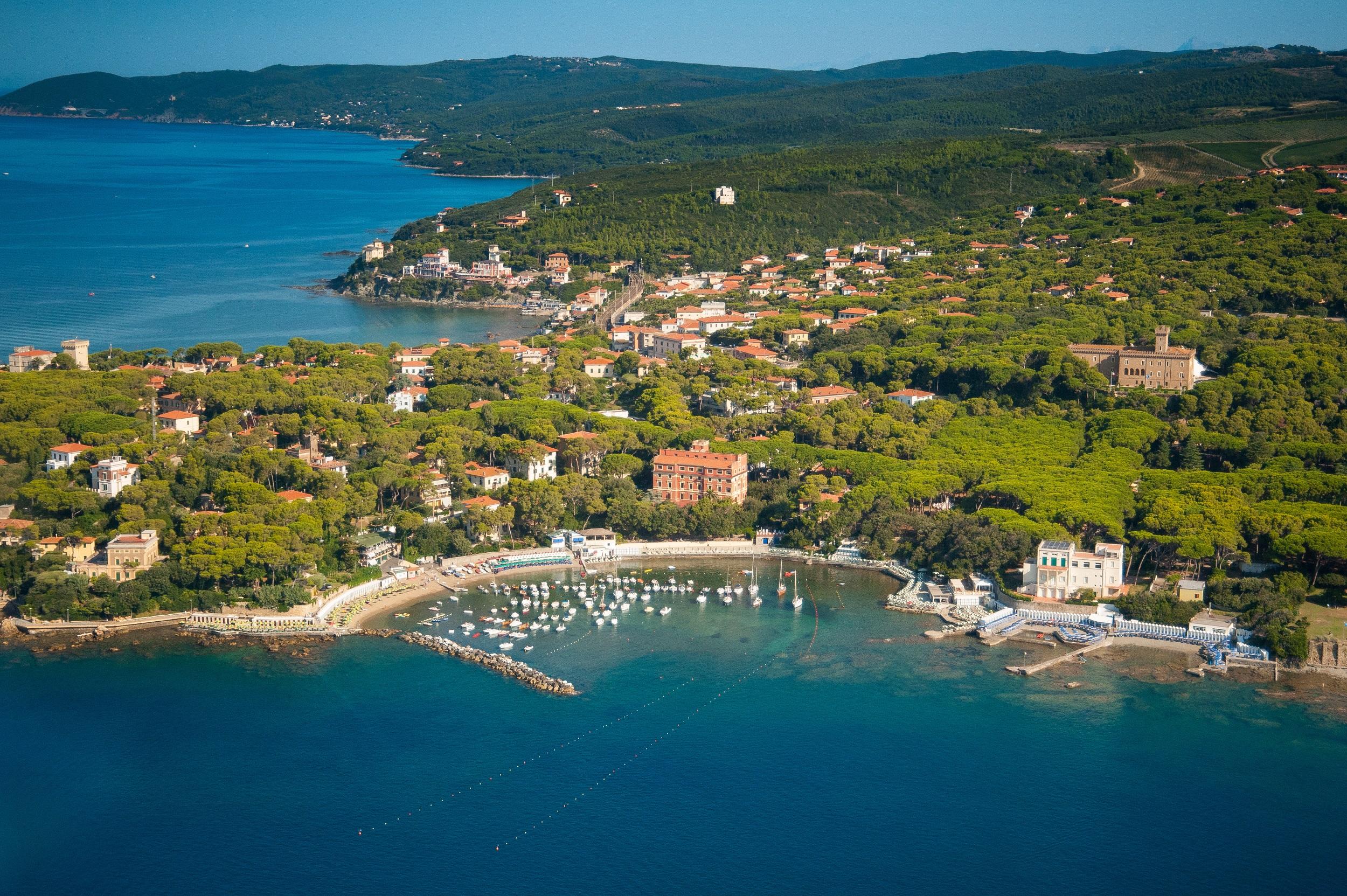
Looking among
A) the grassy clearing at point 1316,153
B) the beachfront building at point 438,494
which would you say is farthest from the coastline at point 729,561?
the grassy clearing at point 1316,153

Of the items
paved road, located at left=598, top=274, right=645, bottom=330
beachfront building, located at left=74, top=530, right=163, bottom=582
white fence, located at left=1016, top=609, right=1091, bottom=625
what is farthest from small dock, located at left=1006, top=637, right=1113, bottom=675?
paved road, located at left=598, top=274, right=645, bottom=330

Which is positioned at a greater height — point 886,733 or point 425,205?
point 425,205

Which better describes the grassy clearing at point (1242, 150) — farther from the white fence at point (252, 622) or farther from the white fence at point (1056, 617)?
the white fence at point (252, 622)

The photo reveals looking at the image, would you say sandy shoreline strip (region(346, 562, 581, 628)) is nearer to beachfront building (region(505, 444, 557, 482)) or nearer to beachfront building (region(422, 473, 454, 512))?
beachfront building (region(422, 473, 454, 512))

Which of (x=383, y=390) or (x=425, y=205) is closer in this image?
(x=383, y=390)

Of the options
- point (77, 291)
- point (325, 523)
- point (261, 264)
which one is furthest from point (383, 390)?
point (261, 264)

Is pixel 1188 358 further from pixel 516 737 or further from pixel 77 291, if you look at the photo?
pixel 77 291
